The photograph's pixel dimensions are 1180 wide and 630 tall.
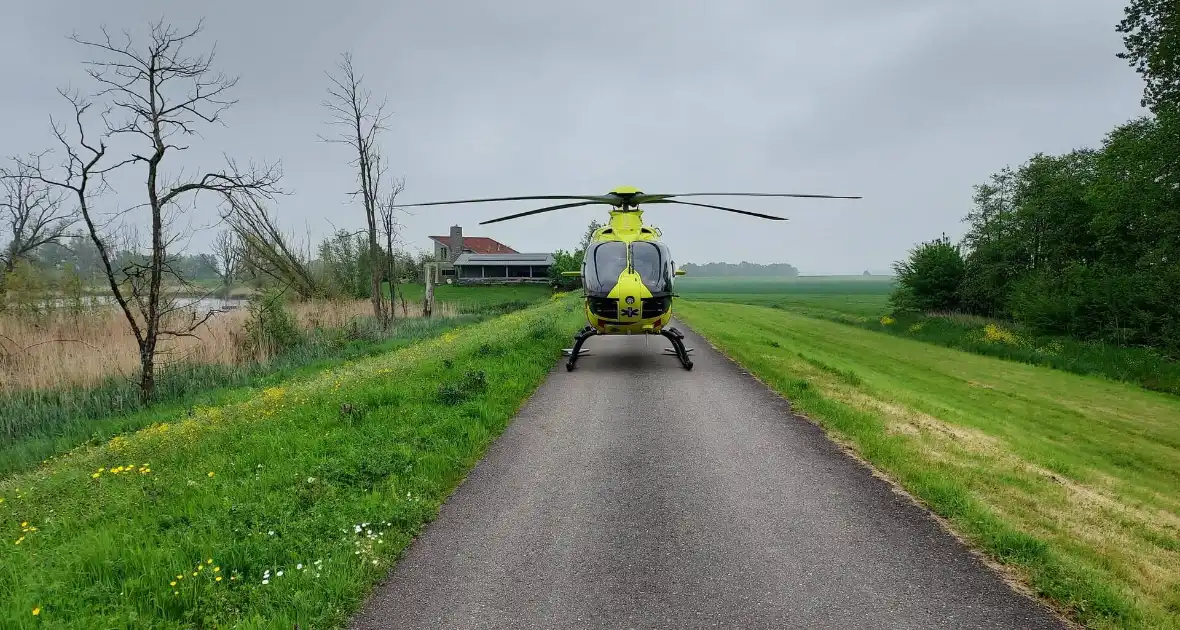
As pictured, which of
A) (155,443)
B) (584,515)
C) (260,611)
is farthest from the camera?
(155,443)

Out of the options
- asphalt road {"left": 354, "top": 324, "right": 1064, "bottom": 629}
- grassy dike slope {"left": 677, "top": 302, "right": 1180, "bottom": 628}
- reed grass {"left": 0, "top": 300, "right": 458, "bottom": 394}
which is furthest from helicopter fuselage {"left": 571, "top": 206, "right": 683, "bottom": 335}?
reed grass {"left": 0, "top": 300, "right": 458, "bottom": 394}

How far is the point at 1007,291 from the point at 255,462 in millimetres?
42306

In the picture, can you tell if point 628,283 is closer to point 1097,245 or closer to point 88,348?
point 88,348

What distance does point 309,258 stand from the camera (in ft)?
113

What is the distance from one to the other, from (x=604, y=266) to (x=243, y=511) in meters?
8.73

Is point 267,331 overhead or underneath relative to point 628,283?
underneath

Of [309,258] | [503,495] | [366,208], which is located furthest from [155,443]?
[309,258]

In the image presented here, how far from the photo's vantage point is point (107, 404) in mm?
12758

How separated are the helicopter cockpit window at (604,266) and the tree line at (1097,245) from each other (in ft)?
72.1

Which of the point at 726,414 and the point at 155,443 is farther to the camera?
the point at 726,414

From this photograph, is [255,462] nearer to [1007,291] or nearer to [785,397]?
[785,397]

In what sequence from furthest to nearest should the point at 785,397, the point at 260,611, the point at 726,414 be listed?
the point at 785,397 < the point at 726,414 < the point at 260,611

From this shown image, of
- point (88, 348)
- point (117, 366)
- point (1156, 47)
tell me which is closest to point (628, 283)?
point (117, 366)

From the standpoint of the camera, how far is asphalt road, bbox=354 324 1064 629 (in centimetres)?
365
